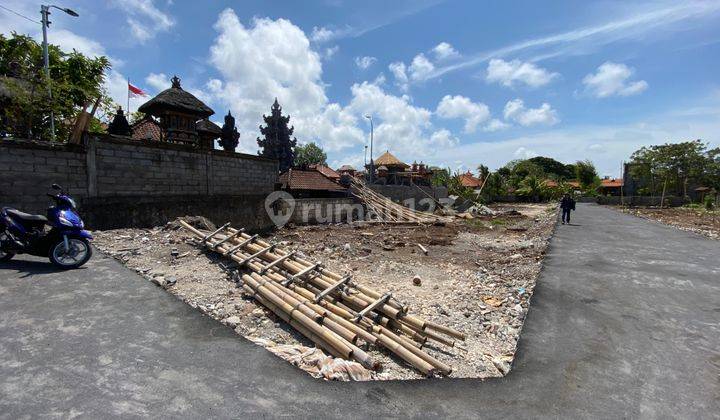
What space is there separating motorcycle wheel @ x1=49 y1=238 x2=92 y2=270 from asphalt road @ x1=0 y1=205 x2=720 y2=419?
19 centimetres

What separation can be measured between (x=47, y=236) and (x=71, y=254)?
1.22ft

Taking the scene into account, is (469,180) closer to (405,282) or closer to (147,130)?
(147,130)

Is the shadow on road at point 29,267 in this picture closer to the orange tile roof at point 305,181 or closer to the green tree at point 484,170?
the orange tile roof at point 305,181

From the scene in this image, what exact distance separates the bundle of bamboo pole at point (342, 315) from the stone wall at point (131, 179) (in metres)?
4.96

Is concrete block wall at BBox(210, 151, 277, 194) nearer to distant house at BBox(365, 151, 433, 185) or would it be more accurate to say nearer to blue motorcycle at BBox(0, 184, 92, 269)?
blue motorcycle at BBox(0, 184, 92, 269)

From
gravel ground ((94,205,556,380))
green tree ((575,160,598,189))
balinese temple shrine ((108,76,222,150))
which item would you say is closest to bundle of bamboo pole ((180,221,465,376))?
gravel ground ((94,205,556,380))

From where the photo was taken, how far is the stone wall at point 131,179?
693cm

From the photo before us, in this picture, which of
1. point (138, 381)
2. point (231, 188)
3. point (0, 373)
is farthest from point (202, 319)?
point (231, 188)

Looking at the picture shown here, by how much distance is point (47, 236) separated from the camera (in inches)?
189

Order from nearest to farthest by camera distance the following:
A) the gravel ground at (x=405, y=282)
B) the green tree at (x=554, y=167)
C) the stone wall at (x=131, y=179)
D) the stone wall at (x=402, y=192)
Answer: the gravel ground at (x=405, y=282)
the stone wall at (x=131, y=179)
the stone wall at (x=402, y=192)
the green tree at (x=554, y=167)

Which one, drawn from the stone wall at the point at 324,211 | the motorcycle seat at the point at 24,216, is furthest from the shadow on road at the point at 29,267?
the stone wall at the point at 324,211

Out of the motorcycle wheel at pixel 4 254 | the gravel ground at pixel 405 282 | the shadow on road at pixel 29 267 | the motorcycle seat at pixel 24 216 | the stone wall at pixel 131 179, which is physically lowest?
the gravel ground at pixel 405 282

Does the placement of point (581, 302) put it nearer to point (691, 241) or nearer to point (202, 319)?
point (202, 319)

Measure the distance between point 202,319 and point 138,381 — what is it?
111cm
